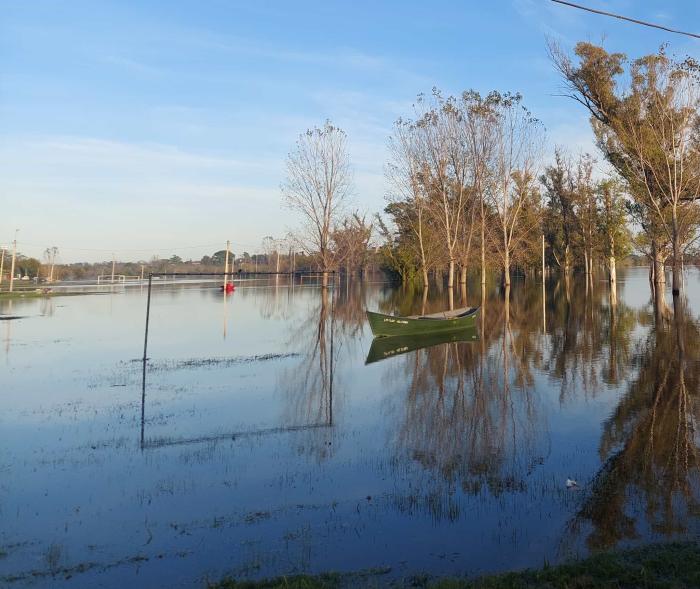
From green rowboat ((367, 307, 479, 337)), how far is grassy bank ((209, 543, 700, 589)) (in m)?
15.7

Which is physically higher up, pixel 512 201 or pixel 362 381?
pixel 512 201

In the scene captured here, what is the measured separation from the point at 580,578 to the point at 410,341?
17.1 metres

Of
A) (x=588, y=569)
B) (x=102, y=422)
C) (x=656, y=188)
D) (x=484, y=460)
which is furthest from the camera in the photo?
(x=656, y=188)

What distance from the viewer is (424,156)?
5347 centimetres

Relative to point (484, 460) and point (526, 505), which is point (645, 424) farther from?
point (526, 505)

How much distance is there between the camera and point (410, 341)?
21891 millimetres

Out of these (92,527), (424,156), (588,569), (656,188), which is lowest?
(92,527)

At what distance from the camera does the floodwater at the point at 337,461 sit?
5875mm

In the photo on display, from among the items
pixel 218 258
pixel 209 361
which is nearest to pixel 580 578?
pixel 209 361

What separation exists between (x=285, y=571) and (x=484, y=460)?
4.01 metres

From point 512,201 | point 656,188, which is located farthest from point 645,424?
point 512,201

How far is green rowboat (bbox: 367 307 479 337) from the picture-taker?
69.8 ft

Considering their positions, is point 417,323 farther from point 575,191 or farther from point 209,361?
point 575,191

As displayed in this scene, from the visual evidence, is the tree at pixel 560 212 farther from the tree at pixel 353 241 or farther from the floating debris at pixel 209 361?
the floating debris at pixel 209 361
